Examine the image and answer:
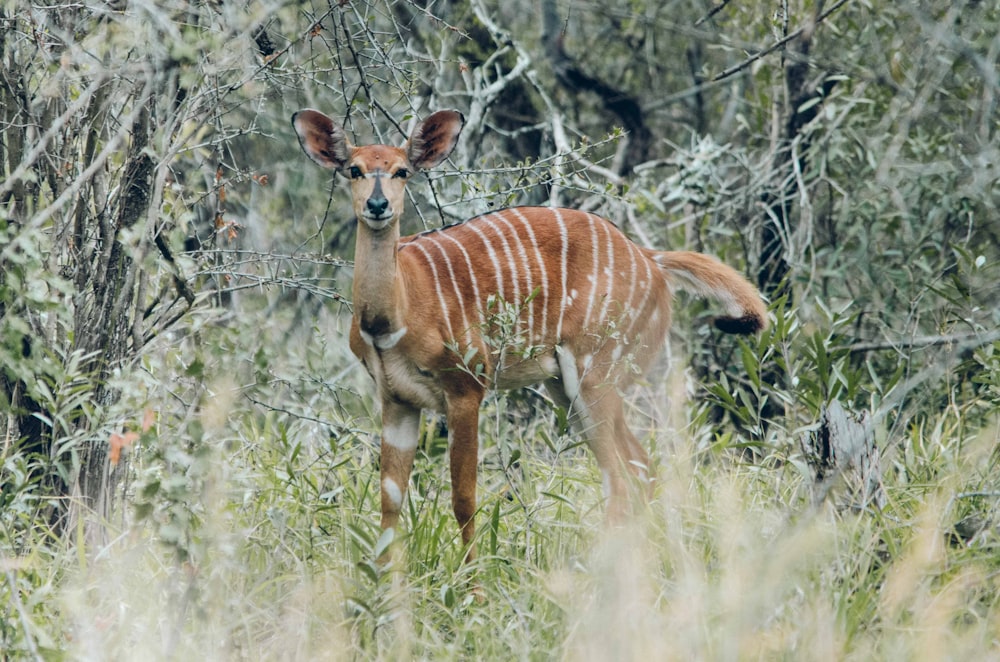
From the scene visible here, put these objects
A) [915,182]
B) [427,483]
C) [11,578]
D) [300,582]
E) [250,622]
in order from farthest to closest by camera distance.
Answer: [915,182]
[427,483]
[300,582]
[250,622]
[11,578]

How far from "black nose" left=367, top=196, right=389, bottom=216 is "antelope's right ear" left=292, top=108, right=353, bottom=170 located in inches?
12.7

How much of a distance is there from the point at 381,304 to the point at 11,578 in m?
1.53

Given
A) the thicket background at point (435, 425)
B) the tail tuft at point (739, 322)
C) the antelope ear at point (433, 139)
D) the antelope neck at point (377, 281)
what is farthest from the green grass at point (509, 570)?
the antelope ear at point (433, 139)

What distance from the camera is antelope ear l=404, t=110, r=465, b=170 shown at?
420 cm

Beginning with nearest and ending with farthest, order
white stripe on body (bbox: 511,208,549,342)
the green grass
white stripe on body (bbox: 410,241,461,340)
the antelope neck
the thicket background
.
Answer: the green grass
the thicket background
the antelope neck
white stripe on body (bbox: 410,241,461,340)
white stripe on body (bbox: 511,208,549,342)

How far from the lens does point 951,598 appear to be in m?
3.12

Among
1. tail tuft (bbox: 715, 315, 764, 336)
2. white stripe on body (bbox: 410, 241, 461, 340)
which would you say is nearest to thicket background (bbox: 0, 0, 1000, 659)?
tail tuft (bbox: 715, 315, 764, 336)

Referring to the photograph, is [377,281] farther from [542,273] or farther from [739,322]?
[739,322]

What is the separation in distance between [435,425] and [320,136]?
177cm

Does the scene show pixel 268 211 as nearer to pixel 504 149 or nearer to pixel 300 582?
pixel 504 149

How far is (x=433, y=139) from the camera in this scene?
13.9ft

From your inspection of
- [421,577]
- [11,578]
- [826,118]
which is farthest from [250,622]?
[826,118]

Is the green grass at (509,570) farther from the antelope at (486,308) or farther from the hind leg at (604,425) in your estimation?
the antelope at (486,308)

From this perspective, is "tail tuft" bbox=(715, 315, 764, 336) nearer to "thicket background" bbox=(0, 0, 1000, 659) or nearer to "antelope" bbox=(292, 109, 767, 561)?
"antelope" bbox=(292, 109, 767, 561)
